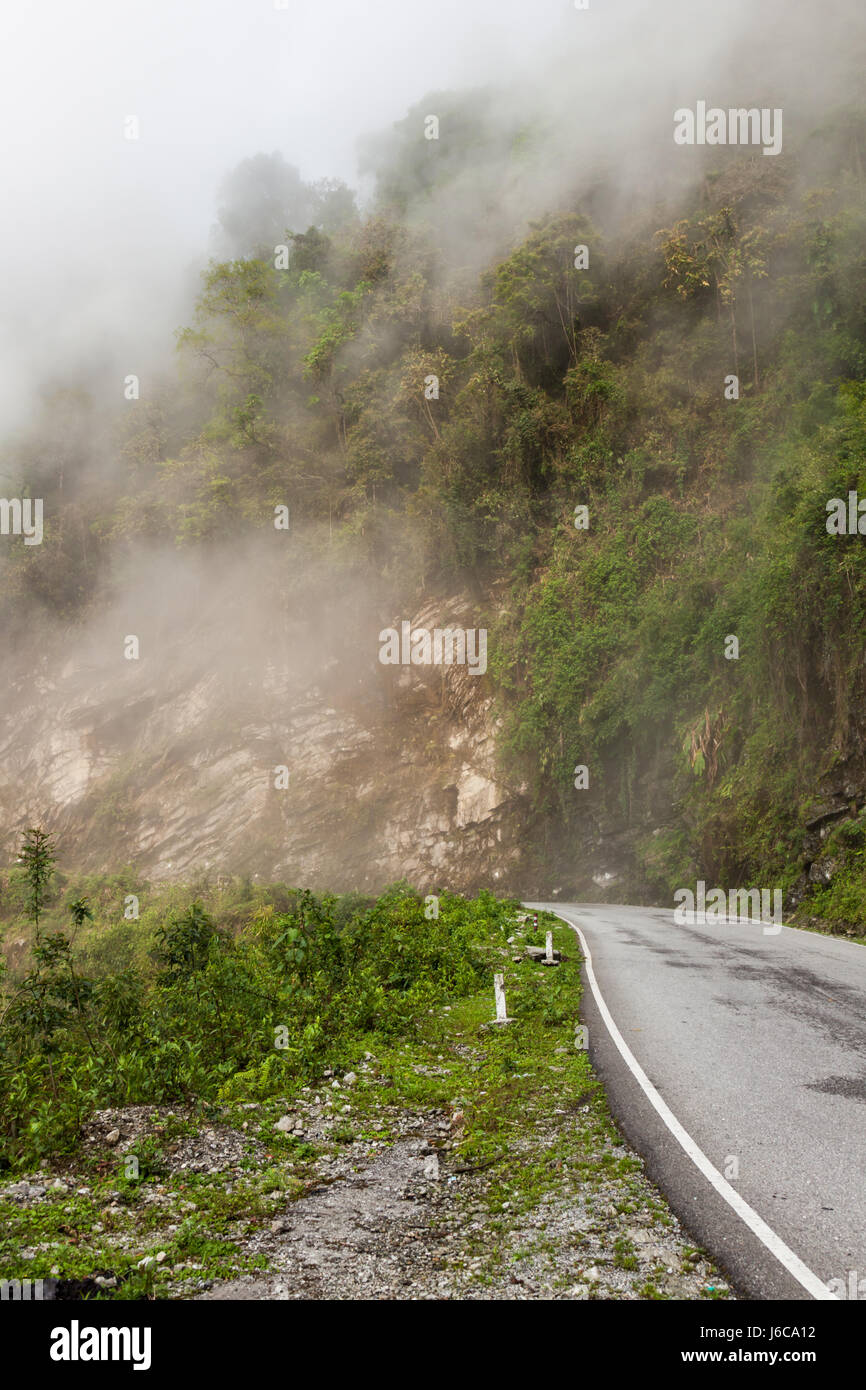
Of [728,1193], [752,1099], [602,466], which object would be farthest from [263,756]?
[728,1193]

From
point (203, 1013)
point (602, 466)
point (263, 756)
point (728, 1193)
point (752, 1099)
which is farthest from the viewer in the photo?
point (263, 756)

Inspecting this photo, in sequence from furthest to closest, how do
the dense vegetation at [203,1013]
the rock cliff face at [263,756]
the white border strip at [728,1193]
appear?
the rock cliff face at [263,756] → the dense vegetation at [203,1013] → the white border strip at [728,1193]

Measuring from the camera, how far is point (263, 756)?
39938mm

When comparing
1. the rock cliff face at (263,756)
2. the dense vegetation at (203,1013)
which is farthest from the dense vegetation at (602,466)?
the dense vegetation at (203,1013)

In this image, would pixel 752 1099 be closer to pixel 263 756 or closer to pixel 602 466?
pixel 602 466

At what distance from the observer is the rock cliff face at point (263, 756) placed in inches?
1372

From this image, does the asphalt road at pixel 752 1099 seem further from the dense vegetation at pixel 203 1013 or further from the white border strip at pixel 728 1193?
the dense vegetation at pixel 203 1013

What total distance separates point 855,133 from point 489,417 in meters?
17.4

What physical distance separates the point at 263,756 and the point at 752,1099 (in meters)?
35.7

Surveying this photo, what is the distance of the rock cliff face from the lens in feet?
114

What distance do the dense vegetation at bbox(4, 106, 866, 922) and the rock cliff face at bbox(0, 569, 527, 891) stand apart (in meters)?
3.28

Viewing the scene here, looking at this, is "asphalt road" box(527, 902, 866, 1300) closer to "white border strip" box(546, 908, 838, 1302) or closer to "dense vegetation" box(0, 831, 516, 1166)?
"white border strip" box(546, 908, 838, 1302)

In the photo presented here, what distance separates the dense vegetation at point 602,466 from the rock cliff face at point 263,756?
3.28 meters
